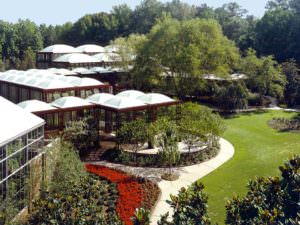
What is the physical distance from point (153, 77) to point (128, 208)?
2942cm

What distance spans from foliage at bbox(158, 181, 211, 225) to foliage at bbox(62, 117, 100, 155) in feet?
54.0

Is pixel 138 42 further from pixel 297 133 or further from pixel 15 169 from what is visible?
pixel 15 169

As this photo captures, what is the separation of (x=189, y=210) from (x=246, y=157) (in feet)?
55.9

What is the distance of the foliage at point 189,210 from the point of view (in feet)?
42.3

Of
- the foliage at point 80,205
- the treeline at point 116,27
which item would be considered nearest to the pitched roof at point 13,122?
the foliage at point 80,205

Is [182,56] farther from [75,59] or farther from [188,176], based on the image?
[188,176]

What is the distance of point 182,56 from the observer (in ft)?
152

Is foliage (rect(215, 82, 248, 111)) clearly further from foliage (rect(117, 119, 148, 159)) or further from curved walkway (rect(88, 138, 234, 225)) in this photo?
foliage (rect(117, 119, 148, 159))

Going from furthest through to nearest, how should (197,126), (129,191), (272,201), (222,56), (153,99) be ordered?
(222,56)
(153,99)
(197,126)
(129,191)
(272,201)

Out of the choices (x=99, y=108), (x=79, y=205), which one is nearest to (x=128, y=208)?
(x=79, y=205)

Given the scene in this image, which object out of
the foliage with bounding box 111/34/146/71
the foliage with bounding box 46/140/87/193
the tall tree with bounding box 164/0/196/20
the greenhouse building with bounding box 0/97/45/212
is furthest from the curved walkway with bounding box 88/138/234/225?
the tall tree with bounding box 164/0/196/20

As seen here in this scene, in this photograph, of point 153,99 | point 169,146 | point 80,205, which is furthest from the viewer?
point 153,99

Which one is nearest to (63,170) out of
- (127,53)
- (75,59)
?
(127,53)

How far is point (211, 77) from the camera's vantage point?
52969 mm
